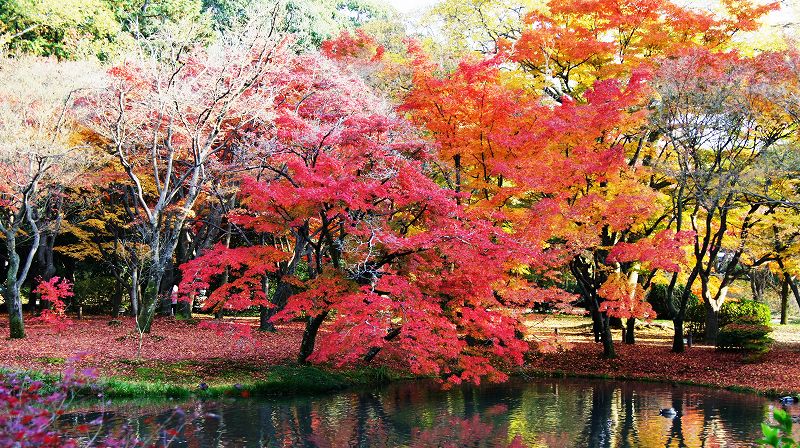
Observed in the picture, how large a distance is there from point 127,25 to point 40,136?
10243 mm

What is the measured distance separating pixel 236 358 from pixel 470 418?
20.9ft

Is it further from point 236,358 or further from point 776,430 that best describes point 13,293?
point 776,430

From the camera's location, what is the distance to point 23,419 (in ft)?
13.9

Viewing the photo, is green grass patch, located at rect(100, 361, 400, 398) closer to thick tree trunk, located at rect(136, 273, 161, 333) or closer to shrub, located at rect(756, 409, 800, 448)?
thick tree trunk, located at rect(136, 273, 161, 333)

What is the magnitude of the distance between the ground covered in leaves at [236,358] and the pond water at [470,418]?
1.42m

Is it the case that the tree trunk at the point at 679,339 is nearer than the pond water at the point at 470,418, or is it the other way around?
the pond water at the point at 470,418

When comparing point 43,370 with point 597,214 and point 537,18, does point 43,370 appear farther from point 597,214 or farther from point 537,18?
point 537,18

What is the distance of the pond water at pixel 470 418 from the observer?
386 inches

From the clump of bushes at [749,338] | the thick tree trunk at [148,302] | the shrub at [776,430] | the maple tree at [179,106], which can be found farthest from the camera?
the clump of bushes at [749,338]

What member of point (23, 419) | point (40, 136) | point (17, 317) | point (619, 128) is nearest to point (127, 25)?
point (40, 136)

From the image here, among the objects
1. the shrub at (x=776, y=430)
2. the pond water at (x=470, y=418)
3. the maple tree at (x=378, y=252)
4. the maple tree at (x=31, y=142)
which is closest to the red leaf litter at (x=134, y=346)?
the maple tree at (x=31, y=142)

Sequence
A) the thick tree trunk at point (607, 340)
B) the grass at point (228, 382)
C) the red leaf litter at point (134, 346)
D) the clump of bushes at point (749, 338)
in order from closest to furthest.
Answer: the grass at point (228, 382) < the red leaf litter at point (134, 346) < the clump of bushes at point (749, 338) < the thick tree trunk at point (607, 340)

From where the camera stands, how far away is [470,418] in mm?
11570

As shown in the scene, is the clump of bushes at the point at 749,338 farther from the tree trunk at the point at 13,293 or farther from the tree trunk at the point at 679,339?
the tree trunk at the point at 13,293
